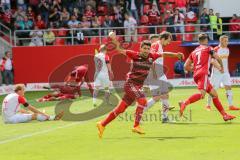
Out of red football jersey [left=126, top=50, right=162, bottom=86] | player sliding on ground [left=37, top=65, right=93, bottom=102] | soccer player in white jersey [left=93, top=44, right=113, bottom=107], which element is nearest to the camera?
red football jersey [left=126, top=50, right=162, bottom=86]

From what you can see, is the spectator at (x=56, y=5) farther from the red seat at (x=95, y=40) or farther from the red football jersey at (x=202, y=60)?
the red football jersey at (x=202, y=60)

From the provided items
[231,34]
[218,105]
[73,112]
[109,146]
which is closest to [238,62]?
[231,34]

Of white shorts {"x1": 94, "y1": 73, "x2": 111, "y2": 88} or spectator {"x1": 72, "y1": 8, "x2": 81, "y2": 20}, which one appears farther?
spectator {"x1": 72, "y1": 8, "x2": 81, "y2": 20}

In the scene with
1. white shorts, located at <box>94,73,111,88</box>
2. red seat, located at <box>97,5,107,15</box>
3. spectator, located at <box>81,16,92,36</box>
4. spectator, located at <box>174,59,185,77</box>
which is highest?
red seat, located at <box>97,5,107,15</box>

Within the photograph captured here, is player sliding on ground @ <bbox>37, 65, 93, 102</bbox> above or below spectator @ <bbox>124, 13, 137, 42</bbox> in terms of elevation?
below

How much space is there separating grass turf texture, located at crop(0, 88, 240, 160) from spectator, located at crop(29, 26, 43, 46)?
66.5 feet

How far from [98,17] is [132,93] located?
25.4m

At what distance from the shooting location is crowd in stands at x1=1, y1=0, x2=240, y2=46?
3866 centimetres

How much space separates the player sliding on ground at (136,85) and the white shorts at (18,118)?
4.29m

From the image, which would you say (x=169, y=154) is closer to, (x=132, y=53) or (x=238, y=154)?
(x=238, y=154)

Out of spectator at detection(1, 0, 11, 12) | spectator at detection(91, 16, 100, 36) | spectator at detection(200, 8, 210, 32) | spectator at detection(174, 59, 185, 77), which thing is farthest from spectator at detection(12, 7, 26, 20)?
spectator at detection(200, 8, 210, 32)

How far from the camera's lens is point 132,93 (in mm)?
14820

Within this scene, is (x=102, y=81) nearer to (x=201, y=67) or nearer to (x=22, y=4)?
(x=201, y=67)

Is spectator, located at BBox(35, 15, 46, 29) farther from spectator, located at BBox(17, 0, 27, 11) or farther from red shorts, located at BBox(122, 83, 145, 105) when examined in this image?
red shorts, located at BBox(122, 83, 145, 105)
